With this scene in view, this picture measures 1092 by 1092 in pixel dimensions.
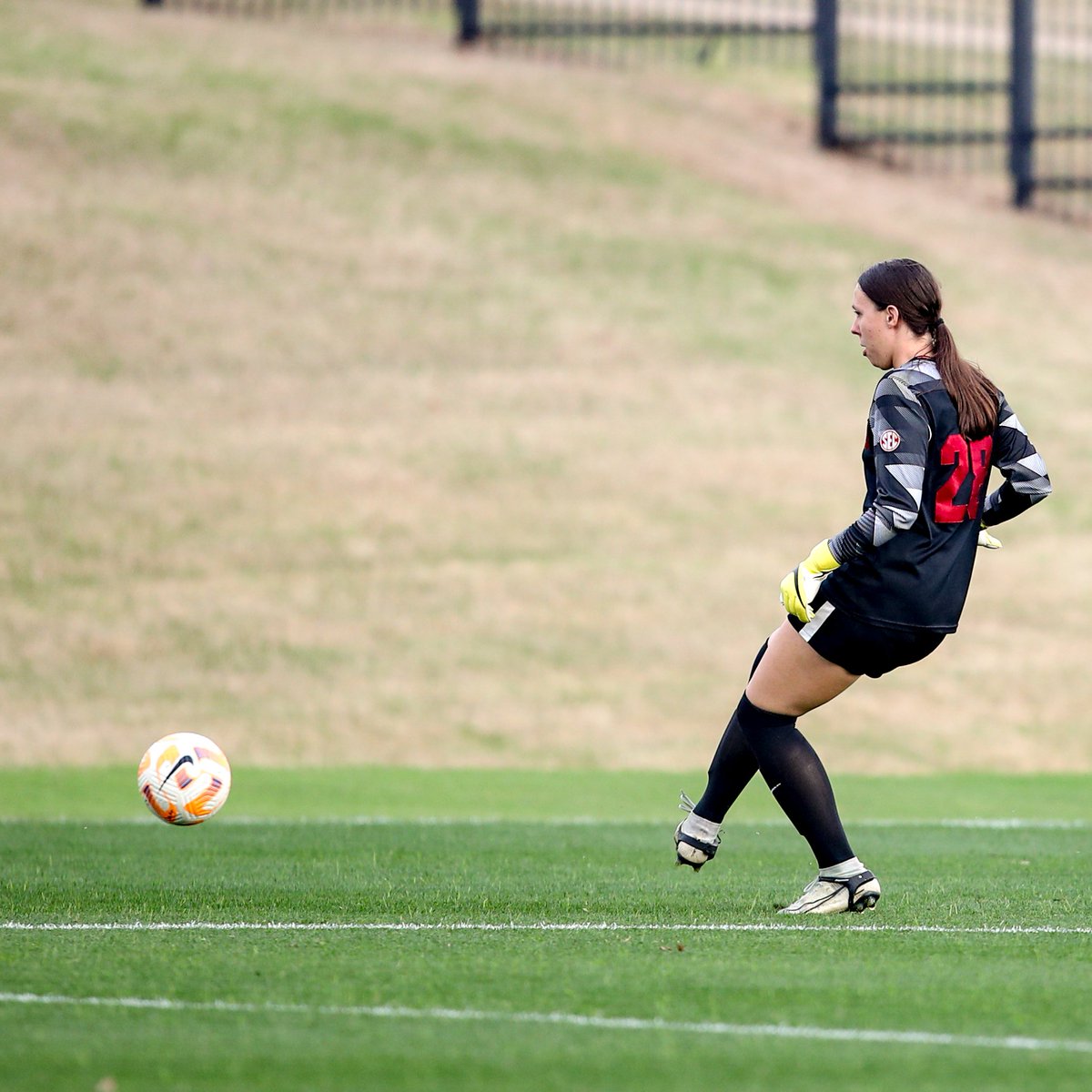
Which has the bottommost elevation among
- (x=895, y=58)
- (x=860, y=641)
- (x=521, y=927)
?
(x=521, y=927)

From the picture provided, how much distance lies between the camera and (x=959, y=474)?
247 inches

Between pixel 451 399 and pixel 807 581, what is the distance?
16.1m

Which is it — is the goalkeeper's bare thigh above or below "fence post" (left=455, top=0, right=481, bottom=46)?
below

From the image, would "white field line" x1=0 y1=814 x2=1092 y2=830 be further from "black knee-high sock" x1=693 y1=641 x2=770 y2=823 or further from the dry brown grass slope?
the dry brown grass slope

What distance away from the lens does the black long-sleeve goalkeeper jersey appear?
242 inches

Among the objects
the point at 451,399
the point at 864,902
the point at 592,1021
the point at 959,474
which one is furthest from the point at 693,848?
the point at 451,399

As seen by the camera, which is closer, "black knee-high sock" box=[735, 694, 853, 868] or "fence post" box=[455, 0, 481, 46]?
"black knee-high sock" box=[735, 694, 853, 868]

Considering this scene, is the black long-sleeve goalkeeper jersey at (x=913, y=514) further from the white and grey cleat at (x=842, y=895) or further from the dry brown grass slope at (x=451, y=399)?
the dry brown grass slope at (x=451, y=399)

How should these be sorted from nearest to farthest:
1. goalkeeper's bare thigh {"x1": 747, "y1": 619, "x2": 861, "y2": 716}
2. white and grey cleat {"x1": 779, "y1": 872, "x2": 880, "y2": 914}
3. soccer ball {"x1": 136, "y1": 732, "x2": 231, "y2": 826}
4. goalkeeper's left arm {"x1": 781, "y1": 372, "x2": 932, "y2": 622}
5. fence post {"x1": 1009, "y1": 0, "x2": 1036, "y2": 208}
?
goalkeeper's left arm {"x1": 781, "y1": 372, "x2": 932, "y2": 622}
goalkeeper's bare thigh {"x1": 747, "y1": 619, "x2": 861, "y2": 716}
white and grey cleat {"x1": 779, "y1": 872, "x2": 880, "y2": 914}
soccer ball {"x1": 136, "y1": 732, "x2": 231, "y2": 826}
fence post {"x1": 1009, "y1": 0, "x2": 1036, "y2": 208}

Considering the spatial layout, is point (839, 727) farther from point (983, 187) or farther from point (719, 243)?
point (983, 187)

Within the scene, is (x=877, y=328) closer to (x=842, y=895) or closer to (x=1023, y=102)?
(x=842, y=895)

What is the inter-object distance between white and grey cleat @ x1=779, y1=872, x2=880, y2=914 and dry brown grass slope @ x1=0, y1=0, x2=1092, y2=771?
10262mm

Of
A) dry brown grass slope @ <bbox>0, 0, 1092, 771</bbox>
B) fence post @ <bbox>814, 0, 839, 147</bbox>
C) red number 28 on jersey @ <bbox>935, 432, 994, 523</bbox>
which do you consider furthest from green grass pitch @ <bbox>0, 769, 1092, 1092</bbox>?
fence post @ <bbox>814, 0, 839, 147</bbox>

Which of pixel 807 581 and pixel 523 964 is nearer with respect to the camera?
pixel 523 964
